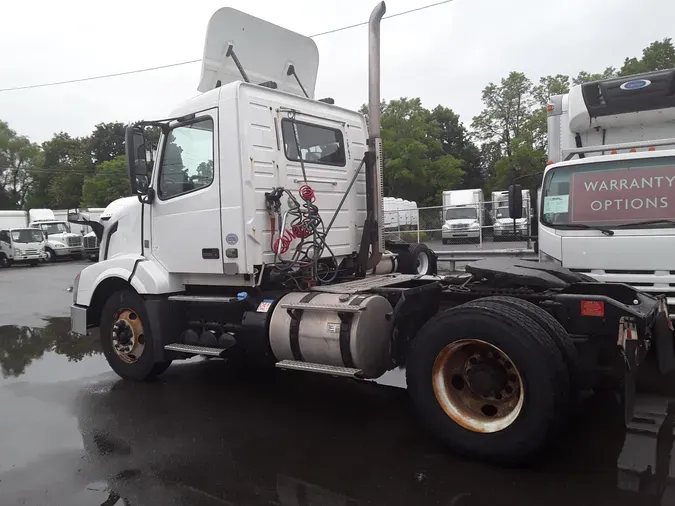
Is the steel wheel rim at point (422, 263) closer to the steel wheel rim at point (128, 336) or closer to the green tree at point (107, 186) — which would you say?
the steel wheel rim at point (128, 336)

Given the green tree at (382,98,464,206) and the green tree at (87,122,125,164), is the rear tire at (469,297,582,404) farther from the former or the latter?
the green tree at (87,122,125,164)

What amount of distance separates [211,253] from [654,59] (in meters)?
44.6

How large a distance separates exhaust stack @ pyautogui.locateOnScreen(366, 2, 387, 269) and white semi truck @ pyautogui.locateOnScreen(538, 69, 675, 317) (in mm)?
2140

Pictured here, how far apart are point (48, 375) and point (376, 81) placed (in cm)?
546

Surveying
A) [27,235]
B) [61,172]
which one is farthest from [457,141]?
[61,172]

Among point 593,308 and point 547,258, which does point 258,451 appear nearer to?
point 593,308

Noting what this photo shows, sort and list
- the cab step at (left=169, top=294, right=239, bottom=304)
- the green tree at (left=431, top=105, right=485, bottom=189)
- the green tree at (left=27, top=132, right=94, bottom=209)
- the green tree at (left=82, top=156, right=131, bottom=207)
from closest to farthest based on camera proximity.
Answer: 1. the cab step at (left=169, top=294, right=239, bottom=304)
2. the green tree at (left=82, top=156, right=131, bottom=207)
3. the green tree at (left=431, top=105, right=485, bottom=189)
4. the green tree at (left=27, top=132, right=94, bottom=209)

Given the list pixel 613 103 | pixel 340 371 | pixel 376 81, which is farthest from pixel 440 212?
pixel 340 371

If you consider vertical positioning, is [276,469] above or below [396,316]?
below

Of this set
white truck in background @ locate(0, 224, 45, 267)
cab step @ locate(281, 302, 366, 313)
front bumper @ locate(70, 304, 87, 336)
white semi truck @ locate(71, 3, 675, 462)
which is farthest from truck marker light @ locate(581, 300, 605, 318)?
white truck in background @ locate(0, 224, 45, 267)

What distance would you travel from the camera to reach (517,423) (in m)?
3.83

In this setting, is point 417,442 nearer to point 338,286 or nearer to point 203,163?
point 338,286

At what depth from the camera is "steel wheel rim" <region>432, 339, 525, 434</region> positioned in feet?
13.2

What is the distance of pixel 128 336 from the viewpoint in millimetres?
6355
